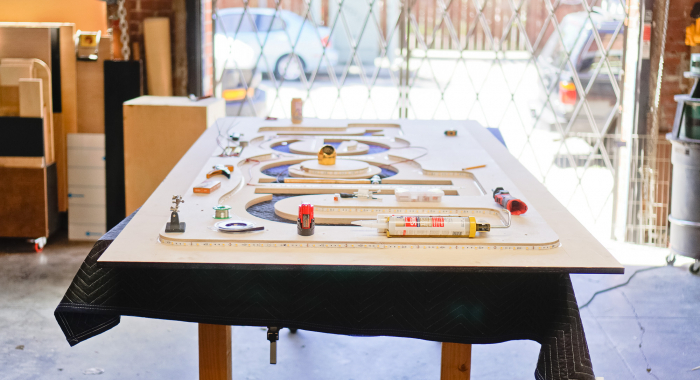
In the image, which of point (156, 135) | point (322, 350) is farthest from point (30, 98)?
point (322, 350)

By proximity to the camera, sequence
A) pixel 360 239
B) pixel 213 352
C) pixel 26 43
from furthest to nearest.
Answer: pixel 26 43
pixel 213 352
pixel 360 239

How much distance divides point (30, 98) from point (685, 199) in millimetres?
3621

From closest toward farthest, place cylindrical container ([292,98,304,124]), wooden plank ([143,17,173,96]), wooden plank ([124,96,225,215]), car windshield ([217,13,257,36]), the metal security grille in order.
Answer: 1. cylindrical container ([292,98,304,124])
2. wooden plank ([124,96,225,215])
3. wooden plank ([143,17,173,96])
4. the metal security grille
5. car windshield ([217,13,257,36])

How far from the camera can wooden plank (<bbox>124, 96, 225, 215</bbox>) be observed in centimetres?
371

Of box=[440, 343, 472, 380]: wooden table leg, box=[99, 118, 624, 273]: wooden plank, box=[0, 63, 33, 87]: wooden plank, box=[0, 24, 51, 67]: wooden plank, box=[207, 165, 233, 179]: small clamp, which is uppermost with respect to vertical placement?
box=[0, 24, 51, 67]: wooden plank

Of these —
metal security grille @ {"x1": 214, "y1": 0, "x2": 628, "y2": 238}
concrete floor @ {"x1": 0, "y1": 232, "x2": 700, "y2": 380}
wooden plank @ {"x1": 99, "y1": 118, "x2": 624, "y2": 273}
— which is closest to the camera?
wooden plank @ {"x1": 99, "y1": 118, "x2": 624, "y2": 273}

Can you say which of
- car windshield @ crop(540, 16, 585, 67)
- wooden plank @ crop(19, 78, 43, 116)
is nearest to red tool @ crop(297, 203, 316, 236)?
wooden plank @ crop(19, 78, 43, 116)

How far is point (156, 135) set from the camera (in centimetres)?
373

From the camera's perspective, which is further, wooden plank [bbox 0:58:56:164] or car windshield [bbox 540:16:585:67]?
car windshield [bbox 540:16:585:67]

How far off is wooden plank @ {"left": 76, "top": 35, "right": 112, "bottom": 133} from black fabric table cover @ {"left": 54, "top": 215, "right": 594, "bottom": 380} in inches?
108

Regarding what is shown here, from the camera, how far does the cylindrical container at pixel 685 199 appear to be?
3.64m

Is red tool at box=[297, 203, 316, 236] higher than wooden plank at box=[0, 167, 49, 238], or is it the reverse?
red tool at box=[297, 203, 316, 236]

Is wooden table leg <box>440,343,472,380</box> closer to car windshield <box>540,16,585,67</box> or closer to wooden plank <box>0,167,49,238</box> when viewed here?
wooden plank <box>0,167,49,238</box>

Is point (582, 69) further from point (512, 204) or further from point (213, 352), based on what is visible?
point (213, 352)
